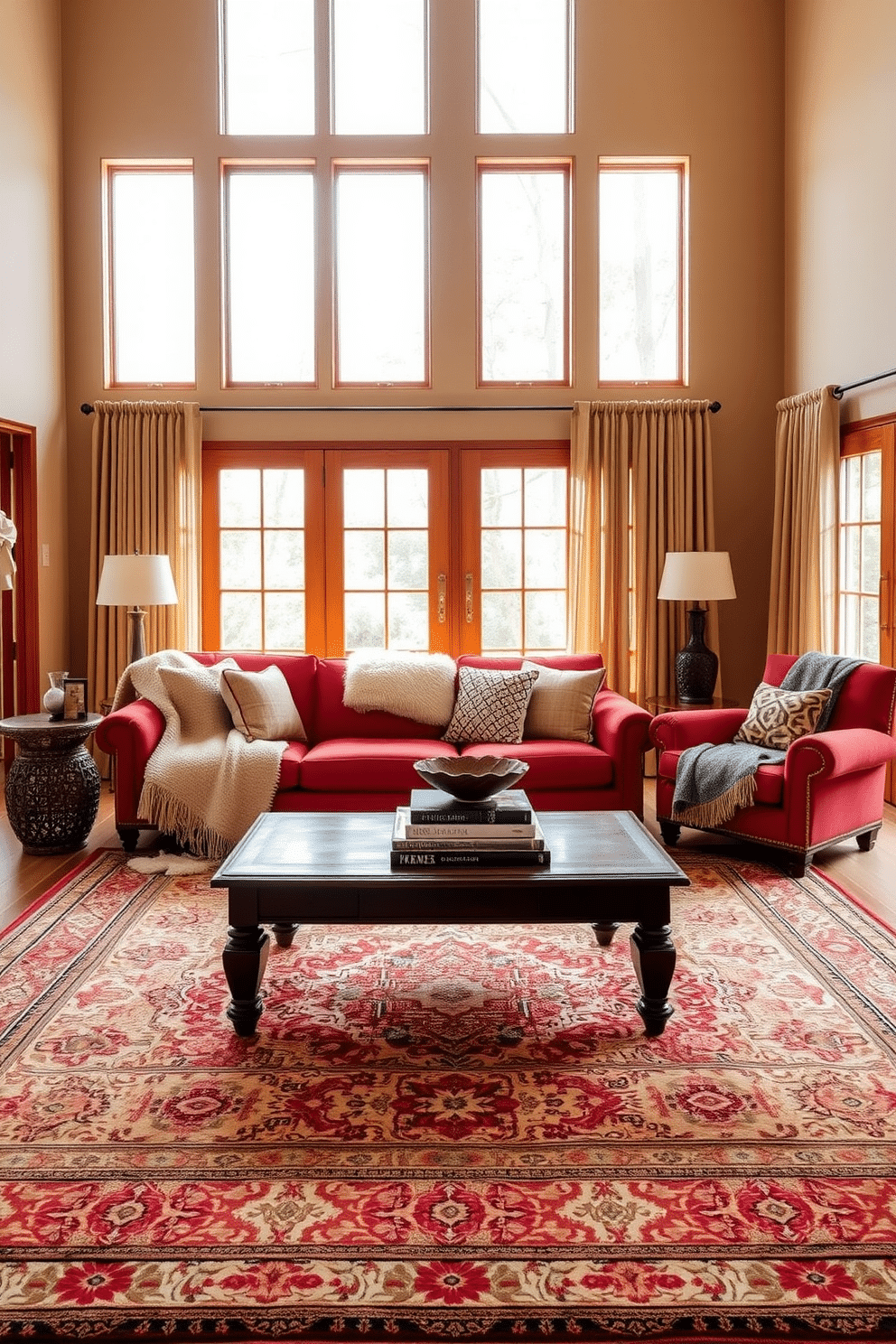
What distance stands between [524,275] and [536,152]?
0.73 metres

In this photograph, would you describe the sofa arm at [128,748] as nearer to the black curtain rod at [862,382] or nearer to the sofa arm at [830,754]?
the sofa arm at [830,754]

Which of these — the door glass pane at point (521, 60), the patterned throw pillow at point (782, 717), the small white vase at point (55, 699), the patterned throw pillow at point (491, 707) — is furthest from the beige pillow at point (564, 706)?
the door glass pane at point (521, 60)

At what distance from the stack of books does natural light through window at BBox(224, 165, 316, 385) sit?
452cm

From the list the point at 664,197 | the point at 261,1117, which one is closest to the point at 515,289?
the point at 664,197

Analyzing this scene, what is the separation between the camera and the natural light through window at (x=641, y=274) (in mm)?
7012

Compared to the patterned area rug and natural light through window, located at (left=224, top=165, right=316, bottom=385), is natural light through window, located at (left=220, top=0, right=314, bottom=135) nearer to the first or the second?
natural light through window, located at (left=224, top=165, right=316, bottom=385)

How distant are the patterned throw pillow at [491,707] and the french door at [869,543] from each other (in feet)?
6.19

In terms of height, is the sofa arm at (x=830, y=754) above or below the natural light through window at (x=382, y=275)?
below

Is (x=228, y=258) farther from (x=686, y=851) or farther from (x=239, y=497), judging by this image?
(x=686, y=851)

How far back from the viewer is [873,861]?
4949mm

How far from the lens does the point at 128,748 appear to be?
5.01 meters

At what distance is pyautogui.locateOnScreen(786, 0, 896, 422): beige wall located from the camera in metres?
5.57

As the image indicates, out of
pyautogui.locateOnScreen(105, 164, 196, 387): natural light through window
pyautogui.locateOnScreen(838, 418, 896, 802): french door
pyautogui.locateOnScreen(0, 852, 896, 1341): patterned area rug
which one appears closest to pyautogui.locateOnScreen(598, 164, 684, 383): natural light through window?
pyautogui.locateOnScreen(838, 418, 896, 802): french door

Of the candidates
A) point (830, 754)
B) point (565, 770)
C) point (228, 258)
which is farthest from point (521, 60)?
point (830, 754)
